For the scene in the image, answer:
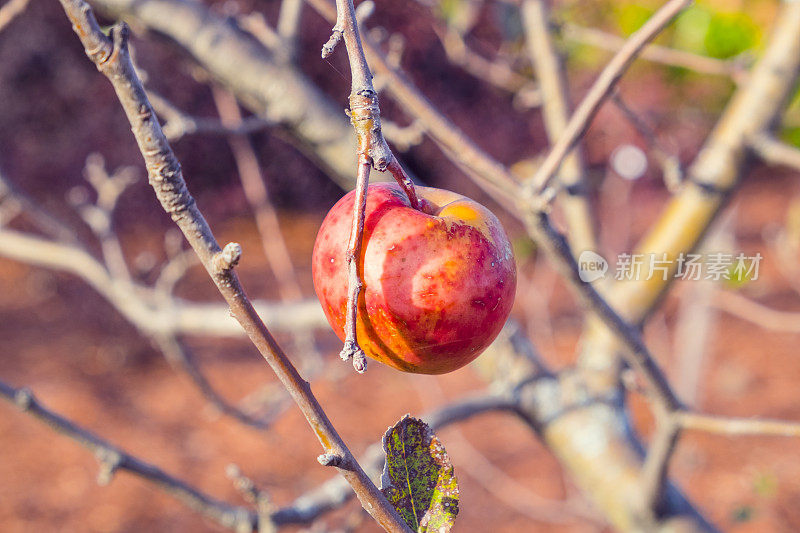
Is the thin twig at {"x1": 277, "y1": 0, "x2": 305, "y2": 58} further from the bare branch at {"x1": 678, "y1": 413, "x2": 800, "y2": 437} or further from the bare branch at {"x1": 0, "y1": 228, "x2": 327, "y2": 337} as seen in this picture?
the bare branch at {"x1": 678, "y1": 413, "x2": 800, "y2": 437}

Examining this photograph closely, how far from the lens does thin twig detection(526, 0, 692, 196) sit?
21.6 inches

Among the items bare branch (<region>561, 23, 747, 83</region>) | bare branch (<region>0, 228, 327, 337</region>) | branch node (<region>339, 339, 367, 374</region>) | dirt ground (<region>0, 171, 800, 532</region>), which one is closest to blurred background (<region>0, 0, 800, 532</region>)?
dirt ground (<region>0, 171, 800, 532</region>)

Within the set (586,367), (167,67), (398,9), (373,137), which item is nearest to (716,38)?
(398,9)

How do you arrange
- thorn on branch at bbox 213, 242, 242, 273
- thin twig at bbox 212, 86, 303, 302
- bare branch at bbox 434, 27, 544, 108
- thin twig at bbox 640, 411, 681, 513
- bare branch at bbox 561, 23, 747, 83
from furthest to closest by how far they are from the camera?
thin twig at bbox 212, 86, 303, 302 → bare branch at bbox 434, 27, 544, 108 → bare branch at bbox 561, 23, 747, 83 → thin twig at bbox 640, 411, 681, 513 → thorn on branch at bbox 213, 242, 242, 273

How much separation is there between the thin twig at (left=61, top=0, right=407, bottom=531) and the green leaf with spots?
0.02m

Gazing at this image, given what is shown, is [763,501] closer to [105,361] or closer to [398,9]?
[398,9]

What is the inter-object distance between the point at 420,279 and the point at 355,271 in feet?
0.16

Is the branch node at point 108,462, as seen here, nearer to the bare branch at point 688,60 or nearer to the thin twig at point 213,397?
the thin twig at point 213,397

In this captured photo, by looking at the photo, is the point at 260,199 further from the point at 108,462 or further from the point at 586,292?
the point at 586,292

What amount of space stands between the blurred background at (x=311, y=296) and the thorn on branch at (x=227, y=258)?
3.89ft

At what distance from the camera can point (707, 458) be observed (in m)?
2.61

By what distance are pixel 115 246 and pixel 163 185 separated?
1.05 metres

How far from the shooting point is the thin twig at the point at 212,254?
1.00ft

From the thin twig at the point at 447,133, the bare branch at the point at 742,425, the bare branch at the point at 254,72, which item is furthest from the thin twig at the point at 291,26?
the bare branch at the point at 742,425
